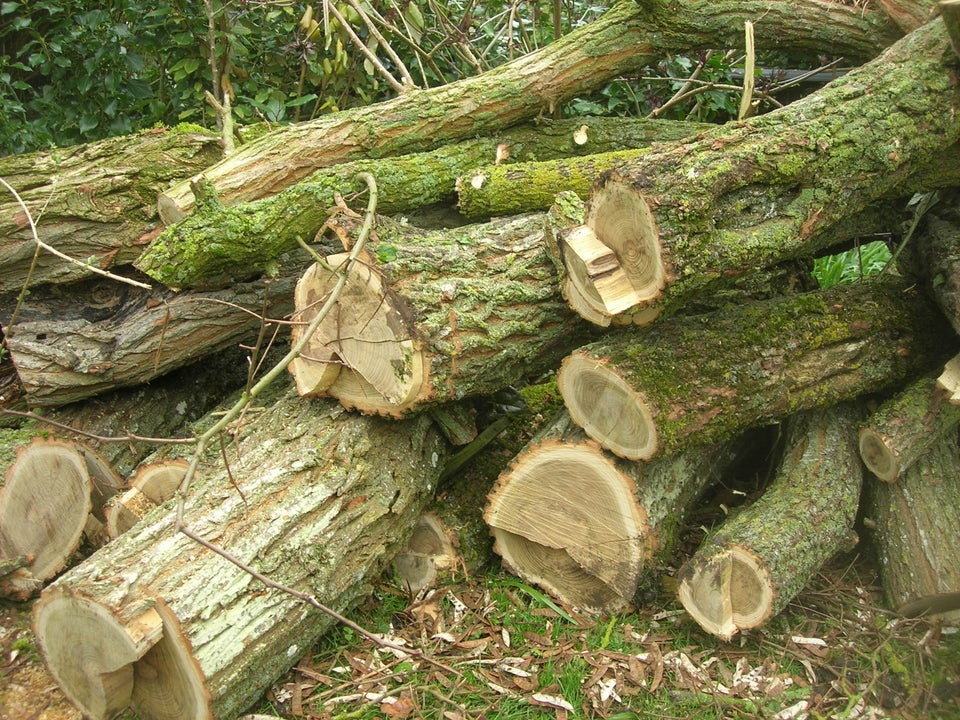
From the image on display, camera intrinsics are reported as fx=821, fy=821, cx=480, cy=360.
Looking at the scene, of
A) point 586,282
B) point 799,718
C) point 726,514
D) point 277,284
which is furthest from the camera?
point 277,284

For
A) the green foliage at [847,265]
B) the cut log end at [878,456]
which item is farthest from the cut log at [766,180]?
the green foliage at [847,265]

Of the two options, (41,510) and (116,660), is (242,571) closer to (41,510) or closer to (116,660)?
(116,660)

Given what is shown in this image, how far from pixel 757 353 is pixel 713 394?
0.83 ft

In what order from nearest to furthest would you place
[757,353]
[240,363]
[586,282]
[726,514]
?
[586,282] → [757,353] → [726,514] → [240,363]

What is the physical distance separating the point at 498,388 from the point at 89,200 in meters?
1.99

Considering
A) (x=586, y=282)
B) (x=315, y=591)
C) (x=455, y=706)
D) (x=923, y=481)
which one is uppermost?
(x=586, y=282)

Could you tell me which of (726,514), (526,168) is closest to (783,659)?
(726,514)

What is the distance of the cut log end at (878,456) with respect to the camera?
2.79 m

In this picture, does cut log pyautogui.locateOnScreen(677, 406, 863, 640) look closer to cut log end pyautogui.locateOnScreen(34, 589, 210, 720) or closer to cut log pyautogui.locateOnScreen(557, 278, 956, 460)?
cut log pyautogui.locateOnScreen(557, 278, 956, 460)

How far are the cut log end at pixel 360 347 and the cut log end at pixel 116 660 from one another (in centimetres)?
89

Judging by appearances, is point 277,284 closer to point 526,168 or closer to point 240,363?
point 240,363

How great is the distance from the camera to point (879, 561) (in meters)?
2.94

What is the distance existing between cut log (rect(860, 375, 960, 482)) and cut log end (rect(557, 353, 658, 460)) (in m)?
0.86

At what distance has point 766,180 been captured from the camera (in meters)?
2.53
